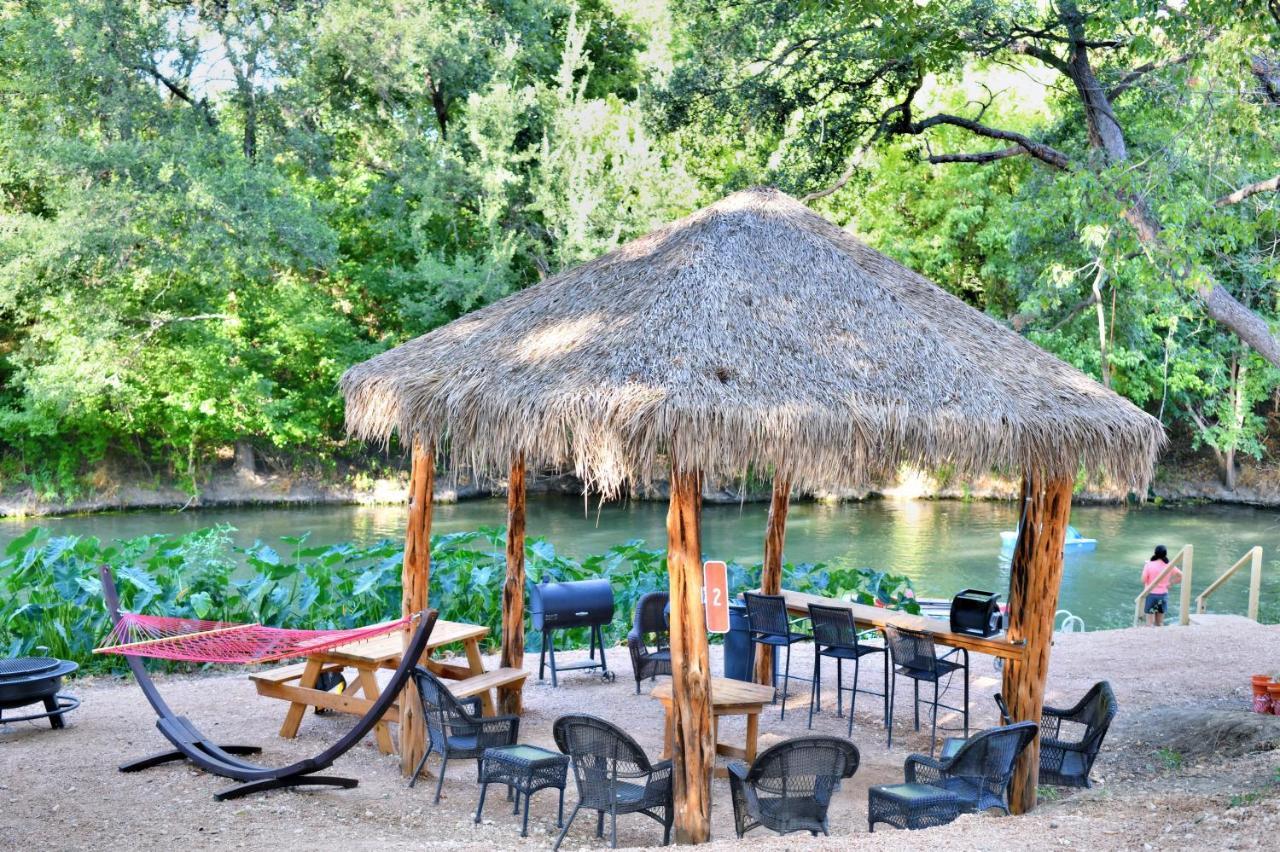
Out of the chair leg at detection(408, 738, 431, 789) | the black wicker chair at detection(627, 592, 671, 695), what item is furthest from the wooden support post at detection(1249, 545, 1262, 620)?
the chair leg at detection(408, 738, 431, 789)

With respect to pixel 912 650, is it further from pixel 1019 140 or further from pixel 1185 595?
pixel 1185 595

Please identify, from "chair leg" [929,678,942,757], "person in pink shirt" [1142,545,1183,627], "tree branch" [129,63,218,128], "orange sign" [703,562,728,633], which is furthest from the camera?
"tree branch" [129,63,218,128]

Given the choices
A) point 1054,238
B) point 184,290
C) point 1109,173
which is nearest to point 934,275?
point 1054,238

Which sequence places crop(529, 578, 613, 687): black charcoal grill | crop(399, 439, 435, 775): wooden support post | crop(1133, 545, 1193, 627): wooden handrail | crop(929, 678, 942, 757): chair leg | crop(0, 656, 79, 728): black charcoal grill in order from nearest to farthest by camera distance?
crop(399, 439, 435, 775): wooden support post → crop(0, 656, 79, 728): black charcoal grill → crop(929, 678, 942, 757): chair leg → crop(529, 578, 613, 687): black charcoal grill → crop(1133, 545, 1193, 627): wooden handrail

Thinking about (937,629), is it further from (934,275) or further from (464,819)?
(934,275)

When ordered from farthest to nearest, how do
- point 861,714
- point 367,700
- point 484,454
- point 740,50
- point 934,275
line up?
point 934,275, point 740,50, point 861,714, point 367,700, point 484,454

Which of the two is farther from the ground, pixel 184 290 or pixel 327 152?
pixel 327 152

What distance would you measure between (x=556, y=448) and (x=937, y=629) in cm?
340

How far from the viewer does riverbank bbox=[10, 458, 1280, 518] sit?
25.4 meters

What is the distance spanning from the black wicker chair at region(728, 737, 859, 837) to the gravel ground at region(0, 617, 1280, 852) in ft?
0.88

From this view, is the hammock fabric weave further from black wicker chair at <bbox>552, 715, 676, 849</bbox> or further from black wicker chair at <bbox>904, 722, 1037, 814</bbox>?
black wicker chair at <bbox>904, 722, 1037, 814</bbox>

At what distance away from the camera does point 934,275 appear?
28359 millimetres

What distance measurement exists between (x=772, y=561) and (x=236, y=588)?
4676 mm

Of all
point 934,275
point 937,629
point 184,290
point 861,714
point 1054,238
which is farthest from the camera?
point 934,275
